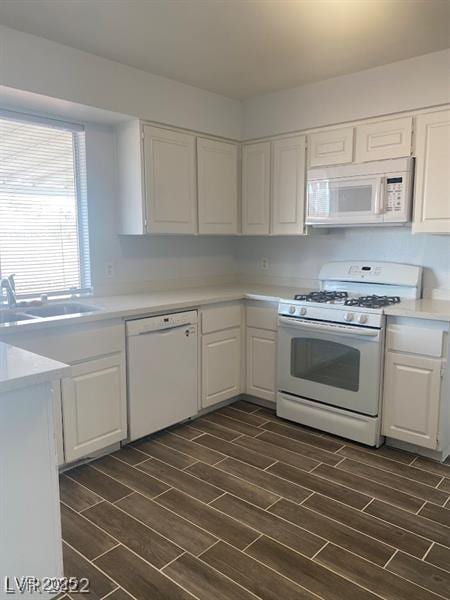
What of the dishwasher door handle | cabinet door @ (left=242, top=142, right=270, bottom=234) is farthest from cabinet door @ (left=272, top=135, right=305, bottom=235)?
the dishwasher door handle

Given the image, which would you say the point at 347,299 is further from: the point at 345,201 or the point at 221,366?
the point at 221,366

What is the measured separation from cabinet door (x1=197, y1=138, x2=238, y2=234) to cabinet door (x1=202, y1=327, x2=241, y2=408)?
87cm

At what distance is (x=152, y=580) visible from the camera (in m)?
1.81

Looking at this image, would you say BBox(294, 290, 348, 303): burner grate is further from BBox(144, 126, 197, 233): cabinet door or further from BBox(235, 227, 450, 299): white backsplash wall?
BBox(144, 126, 197, 233): cabinet door

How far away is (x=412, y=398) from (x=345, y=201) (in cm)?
140

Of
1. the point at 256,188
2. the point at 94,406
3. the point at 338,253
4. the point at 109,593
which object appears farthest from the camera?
the point at 256,188

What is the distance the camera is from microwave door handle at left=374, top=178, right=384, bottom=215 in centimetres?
301

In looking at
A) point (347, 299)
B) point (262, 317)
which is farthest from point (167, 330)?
point (347, 299)

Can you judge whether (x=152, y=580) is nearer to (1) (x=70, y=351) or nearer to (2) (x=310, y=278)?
(1) (x=70, y=351)

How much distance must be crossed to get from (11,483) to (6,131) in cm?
216

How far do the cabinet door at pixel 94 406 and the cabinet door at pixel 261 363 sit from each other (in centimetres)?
115

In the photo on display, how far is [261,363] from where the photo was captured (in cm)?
354

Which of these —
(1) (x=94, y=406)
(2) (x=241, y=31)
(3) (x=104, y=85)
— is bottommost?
(1) (x=94, y=406)

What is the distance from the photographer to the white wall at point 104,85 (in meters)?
2.46
